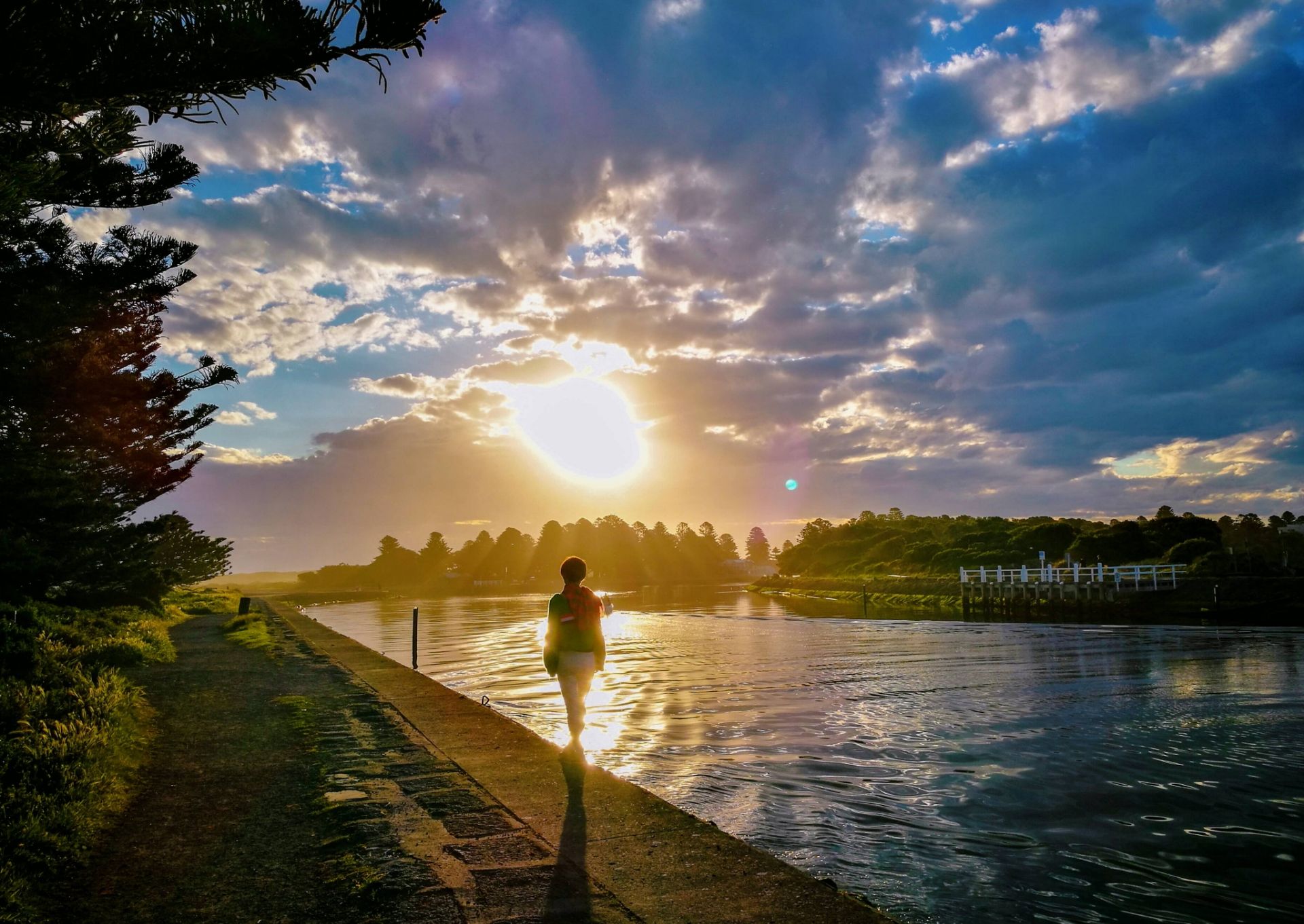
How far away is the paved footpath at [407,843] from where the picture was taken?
4137mm

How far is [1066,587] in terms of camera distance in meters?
44.5

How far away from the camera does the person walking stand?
26.0 feet

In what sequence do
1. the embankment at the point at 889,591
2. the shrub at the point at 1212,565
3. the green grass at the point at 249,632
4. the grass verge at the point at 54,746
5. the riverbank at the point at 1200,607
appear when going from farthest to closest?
the embankment at the point at 889,591 < the shrub at the point at 1212,565 < the riverbank at the point at 1200,607 < the green grass at the point at 249,632 < the grass verge at the point at 54,746

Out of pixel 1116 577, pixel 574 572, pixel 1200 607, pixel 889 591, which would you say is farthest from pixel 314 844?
pixel 889 591

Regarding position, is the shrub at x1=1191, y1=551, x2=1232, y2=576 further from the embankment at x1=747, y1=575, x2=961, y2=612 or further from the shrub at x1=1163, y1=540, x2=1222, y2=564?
the embankment at x1=747, y1=575, x2=961, y2=612

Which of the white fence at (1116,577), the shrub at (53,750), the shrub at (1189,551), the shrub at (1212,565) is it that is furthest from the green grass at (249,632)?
the shrub at (1189,551)

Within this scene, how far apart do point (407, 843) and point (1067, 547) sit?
79.1 m

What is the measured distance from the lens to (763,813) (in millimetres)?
7262

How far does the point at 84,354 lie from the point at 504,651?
13684 mm

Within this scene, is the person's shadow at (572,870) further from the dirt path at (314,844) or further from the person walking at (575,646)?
the person walking at (575,646)

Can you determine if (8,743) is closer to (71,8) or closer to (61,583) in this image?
(71,8)

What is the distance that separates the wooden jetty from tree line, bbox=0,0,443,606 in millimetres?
38616

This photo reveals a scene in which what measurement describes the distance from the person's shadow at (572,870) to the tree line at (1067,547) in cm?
4744

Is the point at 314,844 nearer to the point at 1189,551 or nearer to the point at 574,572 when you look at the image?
the point at 574,572
